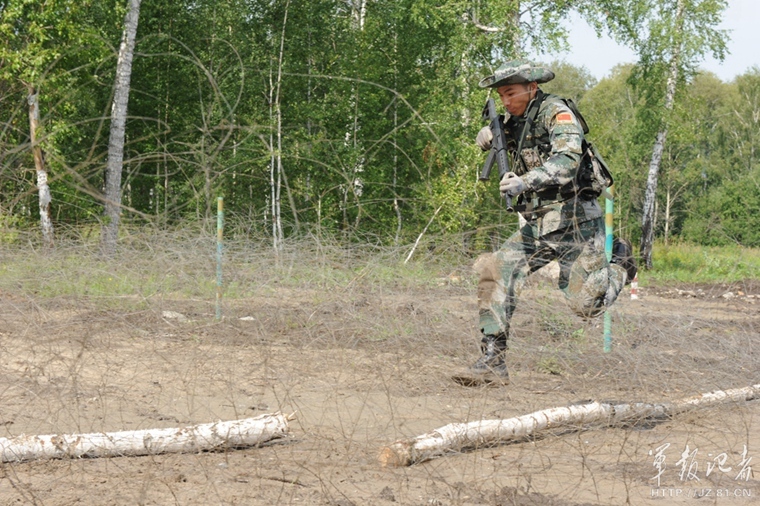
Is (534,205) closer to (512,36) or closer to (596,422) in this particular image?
(596,422)

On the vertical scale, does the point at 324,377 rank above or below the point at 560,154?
below

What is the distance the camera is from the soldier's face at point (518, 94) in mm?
6312

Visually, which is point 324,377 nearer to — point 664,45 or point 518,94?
point 518,94

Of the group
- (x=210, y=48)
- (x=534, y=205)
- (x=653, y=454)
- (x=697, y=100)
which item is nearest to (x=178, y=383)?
(x=534, y=205)

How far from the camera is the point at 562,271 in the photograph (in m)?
6.28

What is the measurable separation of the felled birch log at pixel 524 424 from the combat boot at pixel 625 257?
1053 mm

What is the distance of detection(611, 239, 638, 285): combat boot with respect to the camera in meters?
6.51

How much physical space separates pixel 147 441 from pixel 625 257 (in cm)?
362

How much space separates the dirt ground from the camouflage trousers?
41 cm

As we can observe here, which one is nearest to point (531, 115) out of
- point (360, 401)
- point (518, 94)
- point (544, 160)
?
point (518, 94)

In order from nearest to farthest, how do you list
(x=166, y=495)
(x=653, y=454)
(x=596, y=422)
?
(x=166, y=495) < (x=653, y=454) < (x=596, y=422)

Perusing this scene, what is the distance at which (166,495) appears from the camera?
3.77 meters

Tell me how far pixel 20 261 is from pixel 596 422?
691 cm

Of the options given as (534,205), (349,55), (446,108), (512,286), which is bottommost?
(512,286)
